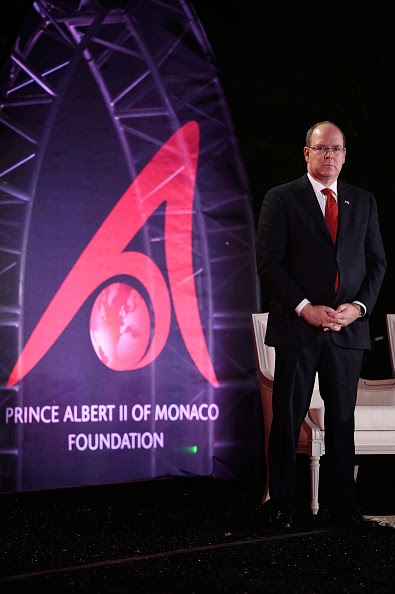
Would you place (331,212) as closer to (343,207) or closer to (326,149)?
(343,207)

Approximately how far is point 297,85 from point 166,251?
4.64ft

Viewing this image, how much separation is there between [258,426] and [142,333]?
984 mm

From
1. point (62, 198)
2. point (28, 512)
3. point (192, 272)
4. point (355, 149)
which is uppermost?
point (355, 149)

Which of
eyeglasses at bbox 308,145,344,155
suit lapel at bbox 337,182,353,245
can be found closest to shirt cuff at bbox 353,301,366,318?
suit lapel at bbox 337,182,353,245

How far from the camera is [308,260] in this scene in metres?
3.66

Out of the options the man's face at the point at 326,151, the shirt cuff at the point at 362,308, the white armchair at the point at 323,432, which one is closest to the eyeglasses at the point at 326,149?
the man's face at the point at 326,151

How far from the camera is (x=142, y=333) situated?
5.60 meters

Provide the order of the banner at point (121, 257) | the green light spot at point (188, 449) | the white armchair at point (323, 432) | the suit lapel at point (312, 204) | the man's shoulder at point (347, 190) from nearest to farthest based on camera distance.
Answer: the suit lapel at point (312, 204)
the man's shoulder at point (347, 190)
the white armchair at point (323, 432)
the banner at point (121, 257)
the green light spot at point (188, 449)

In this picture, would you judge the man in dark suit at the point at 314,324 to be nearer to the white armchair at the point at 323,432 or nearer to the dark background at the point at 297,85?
the white armchair at the point at 323,432

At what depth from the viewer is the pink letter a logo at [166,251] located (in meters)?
5.53

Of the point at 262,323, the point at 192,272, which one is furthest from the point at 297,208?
the point at 192,272

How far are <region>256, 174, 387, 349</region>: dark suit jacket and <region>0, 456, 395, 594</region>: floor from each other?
0.83 metres

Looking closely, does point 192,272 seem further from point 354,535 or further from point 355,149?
point 354,535

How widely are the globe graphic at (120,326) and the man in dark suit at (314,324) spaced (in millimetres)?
1980
